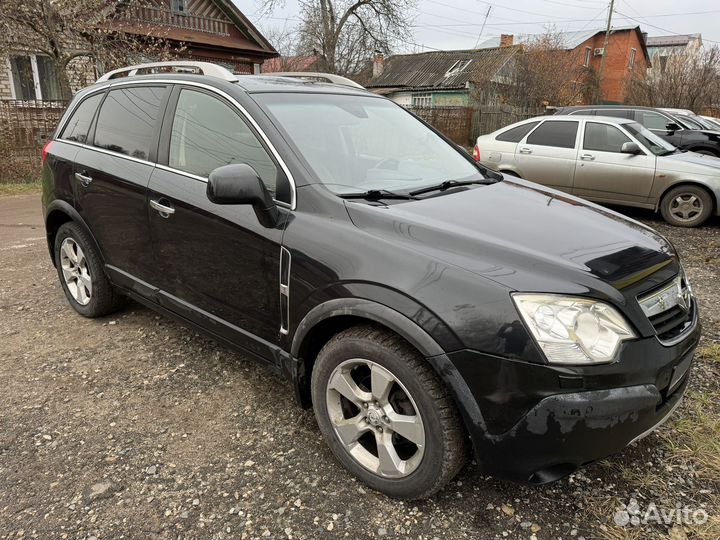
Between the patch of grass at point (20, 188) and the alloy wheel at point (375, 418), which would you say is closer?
the alloy wheel at point (375, 418)

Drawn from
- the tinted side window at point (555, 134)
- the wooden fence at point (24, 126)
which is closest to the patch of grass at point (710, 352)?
the tinted side window at point (555, 134)

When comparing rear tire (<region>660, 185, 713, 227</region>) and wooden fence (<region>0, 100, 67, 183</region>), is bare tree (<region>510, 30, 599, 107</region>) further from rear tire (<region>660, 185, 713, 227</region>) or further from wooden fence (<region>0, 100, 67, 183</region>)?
wooden fence (<region>0, 100, 67, 183</region>)

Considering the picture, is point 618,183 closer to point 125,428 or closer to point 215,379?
point 215,379

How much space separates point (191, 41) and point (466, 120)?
1046 centimetres

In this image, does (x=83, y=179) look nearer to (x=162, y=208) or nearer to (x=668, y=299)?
(x=162, y=208)

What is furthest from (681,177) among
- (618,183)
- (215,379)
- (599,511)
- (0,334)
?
(0,334)

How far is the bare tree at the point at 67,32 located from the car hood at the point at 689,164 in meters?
11.6

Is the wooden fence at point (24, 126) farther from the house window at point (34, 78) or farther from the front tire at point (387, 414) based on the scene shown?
the front tire at point (387, 414)

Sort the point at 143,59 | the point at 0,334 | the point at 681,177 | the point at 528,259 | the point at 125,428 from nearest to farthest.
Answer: the point at 528,259, the point at 125,428, the point at 0,334, the point at 681,177, the point at 143,59

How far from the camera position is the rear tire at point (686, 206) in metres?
7.15

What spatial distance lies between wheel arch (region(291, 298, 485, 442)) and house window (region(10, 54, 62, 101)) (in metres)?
16.7

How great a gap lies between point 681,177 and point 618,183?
79 centimetres

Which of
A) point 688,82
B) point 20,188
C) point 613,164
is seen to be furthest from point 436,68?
point 613,164

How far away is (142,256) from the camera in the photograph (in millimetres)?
3262
